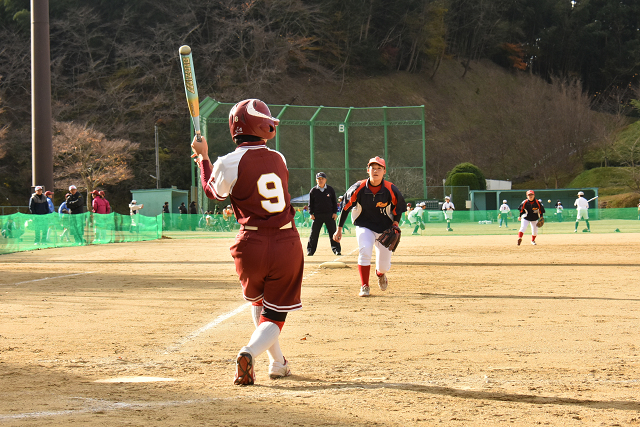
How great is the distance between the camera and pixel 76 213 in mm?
22469

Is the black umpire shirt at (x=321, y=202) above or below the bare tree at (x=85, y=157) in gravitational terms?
below

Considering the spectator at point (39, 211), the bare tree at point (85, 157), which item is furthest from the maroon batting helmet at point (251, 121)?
the bare tree at point (85, 157)

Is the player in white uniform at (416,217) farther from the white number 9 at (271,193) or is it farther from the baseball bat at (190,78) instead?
the white number 9 at (271,193)

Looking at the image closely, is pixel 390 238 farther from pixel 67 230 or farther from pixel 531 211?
pixel 67 230

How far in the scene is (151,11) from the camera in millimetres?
62656

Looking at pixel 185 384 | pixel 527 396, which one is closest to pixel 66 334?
pixel 185 384

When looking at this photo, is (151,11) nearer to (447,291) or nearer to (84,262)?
(84,262)

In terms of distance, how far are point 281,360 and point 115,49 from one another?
60601 millimetres

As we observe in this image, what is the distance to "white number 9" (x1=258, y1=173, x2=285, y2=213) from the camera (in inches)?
177

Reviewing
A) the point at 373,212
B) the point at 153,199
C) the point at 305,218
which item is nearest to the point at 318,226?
the point at 373,212

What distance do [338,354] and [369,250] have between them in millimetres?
3927

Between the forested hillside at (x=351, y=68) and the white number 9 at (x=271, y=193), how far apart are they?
46.6 m

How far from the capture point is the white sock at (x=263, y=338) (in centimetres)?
436

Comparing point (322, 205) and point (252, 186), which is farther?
point (322, 205)
